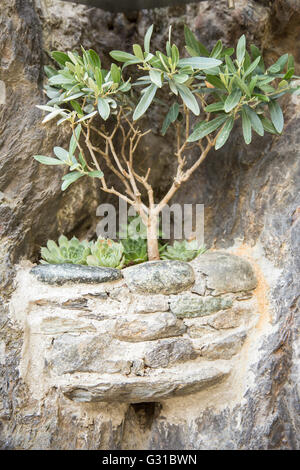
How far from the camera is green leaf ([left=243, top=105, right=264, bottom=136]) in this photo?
6.23 feet

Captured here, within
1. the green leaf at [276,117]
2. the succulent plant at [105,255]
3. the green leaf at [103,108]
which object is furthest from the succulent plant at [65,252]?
the green leaf at [276,117]

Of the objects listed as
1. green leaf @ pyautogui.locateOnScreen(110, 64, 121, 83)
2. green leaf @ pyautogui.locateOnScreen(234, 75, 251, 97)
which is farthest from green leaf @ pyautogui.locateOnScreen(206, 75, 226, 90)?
green leaf @ pyautogui.locateOnScreen(110, 64, 121, 83)

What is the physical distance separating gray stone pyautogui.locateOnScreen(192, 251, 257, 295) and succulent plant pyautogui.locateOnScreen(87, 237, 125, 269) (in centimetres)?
38

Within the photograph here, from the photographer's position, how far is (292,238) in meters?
1.98

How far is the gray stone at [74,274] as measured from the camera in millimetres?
1862

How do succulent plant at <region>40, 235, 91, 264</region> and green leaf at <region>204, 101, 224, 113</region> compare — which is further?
succulent plant at <region>40, 235, 91, 264</region>

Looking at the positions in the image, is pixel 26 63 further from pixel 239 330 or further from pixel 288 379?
pixel 288 379

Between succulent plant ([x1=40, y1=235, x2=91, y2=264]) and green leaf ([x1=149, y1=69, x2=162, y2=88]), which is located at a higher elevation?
green leaf ([x1=149, y1=69, x2=162, y2=88])

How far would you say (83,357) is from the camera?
1.83 metres

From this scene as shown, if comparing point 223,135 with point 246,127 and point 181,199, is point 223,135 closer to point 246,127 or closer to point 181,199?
point 246,127

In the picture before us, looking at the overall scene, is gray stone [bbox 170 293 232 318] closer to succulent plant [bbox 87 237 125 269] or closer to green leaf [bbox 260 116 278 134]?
succulent plant [bbox 87 237 125 269]

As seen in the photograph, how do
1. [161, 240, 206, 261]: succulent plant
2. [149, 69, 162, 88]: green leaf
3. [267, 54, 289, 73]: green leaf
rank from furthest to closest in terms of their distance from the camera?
1. [161, 240, 206, 261]: succulent plant
2. [267, 54, 289, 73]: green leaf
3. [149, 69, 162, 88]: green leaf

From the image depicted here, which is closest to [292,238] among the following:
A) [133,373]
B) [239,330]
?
[239,330]

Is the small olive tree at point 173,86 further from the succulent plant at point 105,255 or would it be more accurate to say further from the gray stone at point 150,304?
the gray stone at point 150,304
